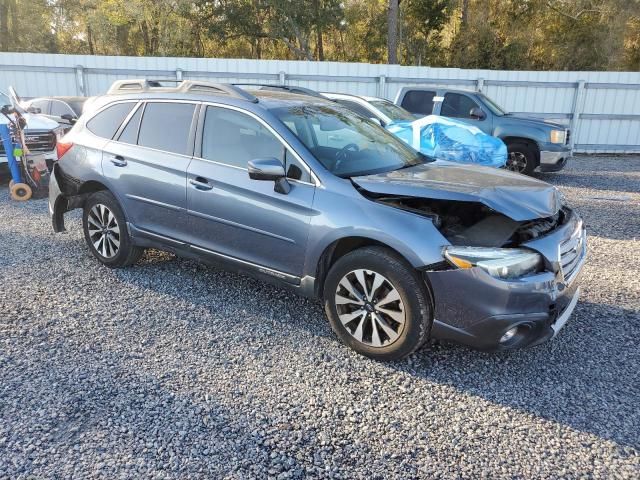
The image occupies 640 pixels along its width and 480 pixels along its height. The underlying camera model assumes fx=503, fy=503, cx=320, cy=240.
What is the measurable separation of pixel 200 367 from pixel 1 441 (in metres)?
1.15

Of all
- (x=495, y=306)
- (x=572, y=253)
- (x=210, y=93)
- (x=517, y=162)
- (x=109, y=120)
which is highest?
(x=210, y=93)

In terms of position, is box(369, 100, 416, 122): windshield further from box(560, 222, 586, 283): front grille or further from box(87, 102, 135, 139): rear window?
box(560, 222, 586, 283): front grille

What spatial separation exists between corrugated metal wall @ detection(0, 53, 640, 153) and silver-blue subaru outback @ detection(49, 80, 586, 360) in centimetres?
977

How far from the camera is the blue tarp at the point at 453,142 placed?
766 cm

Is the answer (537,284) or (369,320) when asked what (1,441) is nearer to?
(369,320)

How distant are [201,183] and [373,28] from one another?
97.4 feet

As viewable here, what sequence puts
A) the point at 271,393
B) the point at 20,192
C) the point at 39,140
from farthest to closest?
1. the point at 39,140
2. the point at 20,192
3. the point at 271,393

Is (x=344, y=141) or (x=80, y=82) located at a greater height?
(x=80, y=82)

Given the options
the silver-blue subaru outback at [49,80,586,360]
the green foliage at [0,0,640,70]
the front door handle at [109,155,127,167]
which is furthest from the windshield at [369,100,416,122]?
the green foliage at [0,0,640,70]

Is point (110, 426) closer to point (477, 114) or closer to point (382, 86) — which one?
point (477, 114)

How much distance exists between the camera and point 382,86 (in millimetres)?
14438

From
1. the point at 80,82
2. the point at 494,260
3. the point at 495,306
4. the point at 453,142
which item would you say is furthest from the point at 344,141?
the point at 80,82

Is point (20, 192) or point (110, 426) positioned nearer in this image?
point (110, 426)

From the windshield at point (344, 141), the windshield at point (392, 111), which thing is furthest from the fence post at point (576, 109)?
the windshield at point (344, 141)
